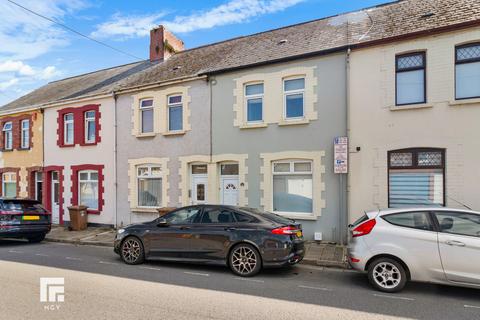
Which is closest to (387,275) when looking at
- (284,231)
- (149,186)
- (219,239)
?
(284,231)

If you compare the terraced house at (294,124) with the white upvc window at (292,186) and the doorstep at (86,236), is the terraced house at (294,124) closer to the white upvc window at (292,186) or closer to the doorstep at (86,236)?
the white upvc window at (292,186)

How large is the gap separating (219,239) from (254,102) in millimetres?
6041

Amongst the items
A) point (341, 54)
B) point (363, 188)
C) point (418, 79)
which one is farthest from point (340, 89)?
point (363, 188)

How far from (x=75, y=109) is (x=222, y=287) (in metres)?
13.2

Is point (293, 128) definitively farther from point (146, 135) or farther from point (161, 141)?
point (146, 135)

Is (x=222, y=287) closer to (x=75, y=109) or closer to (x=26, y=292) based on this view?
(x=26, y=292)

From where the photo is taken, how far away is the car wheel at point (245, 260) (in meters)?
7.46

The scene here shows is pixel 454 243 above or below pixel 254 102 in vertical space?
below

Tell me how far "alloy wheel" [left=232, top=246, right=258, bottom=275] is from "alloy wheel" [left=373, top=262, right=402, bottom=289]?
7.85ft

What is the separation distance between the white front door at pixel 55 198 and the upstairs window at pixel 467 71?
16990 mm

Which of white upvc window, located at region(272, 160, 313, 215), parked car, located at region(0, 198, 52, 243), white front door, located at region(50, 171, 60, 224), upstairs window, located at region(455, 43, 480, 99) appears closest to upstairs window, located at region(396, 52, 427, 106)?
upstairs window, located at region(455, 43, 480, 99)

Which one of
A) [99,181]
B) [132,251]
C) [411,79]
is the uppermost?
[411,79]

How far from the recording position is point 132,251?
28.5 ft

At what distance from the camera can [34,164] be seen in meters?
18.0
